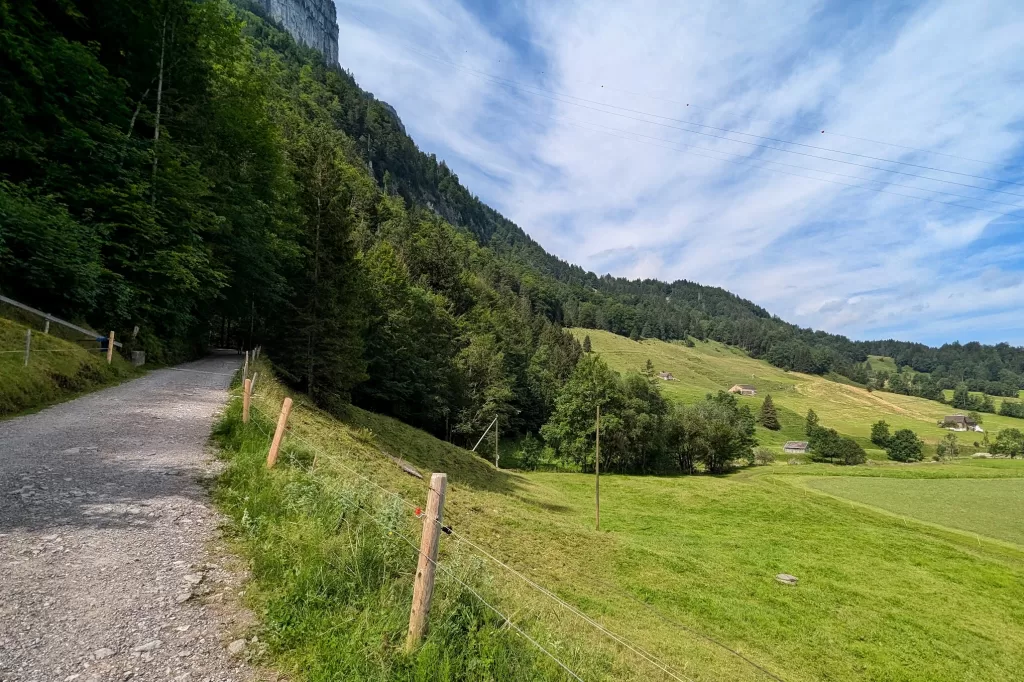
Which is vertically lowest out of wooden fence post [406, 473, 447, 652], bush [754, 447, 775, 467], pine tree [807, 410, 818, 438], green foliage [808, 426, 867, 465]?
bush [754, 447, 775, 467]

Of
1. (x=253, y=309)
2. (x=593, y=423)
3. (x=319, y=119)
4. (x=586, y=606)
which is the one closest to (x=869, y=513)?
(x=593, y=423)

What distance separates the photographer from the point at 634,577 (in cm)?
1616

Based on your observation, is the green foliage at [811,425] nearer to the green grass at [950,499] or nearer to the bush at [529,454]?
the green grass at [950,499]

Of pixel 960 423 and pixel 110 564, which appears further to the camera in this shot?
pixel 960 423

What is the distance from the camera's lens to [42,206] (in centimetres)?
1478

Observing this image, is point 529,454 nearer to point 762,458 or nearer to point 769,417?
point 762,458

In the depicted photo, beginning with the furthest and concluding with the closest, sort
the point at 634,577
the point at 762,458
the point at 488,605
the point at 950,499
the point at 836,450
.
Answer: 1. the point at 836,450
2. the point at 762,458
3. the point at 950,499
4. the point at 634,577
5. the point at 488,605

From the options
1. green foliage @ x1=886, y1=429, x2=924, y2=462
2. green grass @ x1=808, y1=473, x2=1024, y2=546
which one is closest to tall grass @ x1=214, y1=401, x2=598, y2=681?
green grass @ x1=808, y1=473, x2=1024, y2=546

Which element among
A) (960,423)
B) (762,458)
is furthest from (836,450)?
(960,423)

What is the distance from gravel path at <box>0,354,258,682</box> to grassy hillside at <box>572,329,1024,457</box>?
119 meters

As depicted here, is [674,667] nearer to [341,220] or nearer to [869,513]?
[341,220]

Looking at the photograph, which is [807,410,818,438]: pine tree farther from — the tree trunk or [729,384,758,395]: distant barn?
the tree trunk

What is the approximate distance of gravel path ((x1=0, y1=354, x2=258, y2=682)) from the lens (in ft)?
12.0

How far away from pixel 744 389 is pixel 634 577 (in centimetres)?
15251
